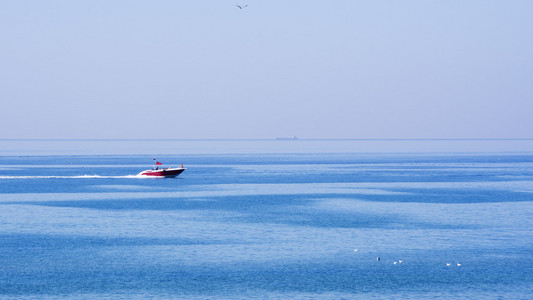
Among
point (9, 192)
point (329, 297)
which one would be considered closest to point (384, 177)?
point (9, 192)

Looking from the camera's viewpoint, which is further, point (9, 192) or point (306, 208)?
point (9, 192)

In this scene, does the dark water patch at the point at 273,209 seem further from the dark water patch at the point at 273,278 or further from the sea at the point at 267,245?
Result: the dark water patch at the point at 273,278

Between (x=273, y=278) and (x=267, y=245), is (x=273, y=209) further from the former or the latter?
(x=273, y=278)

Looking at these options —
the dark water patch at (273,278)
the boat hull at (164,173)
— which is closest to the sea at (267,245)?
the dark water patch at (273,278)

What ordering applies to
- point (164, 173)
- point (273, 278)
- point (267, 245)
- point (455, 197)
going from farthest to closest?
1. point (164, 173)
2. point (455, 197)
3. point (267, 245)
4. point (273, 278)

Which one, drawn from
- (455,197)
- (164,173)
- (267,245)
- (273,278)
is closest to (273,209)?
(267,245)

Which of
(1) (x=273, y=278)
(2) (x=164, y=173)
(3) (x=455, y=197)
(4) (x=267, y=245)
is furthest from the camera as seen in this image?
(2) (x=164, y=173)

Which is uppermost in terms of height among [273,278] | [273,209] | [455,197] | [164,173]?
[164,173]

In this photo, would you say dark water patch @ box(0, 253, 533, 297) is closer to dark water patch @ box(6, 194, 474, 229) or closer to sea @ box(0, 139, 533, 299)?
sea @ box(0, 139, 533, 299)

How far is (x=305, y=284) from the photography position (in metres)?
39.0

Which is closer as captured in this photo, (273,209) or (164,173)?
(273,209)

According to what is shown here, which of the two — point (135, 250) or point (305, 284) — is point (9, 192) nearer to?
point (135, 250)

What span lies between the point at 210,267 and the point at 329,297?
10.1 m

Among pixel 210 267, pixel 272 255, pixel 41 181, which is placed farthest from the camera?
pixel 41 181
